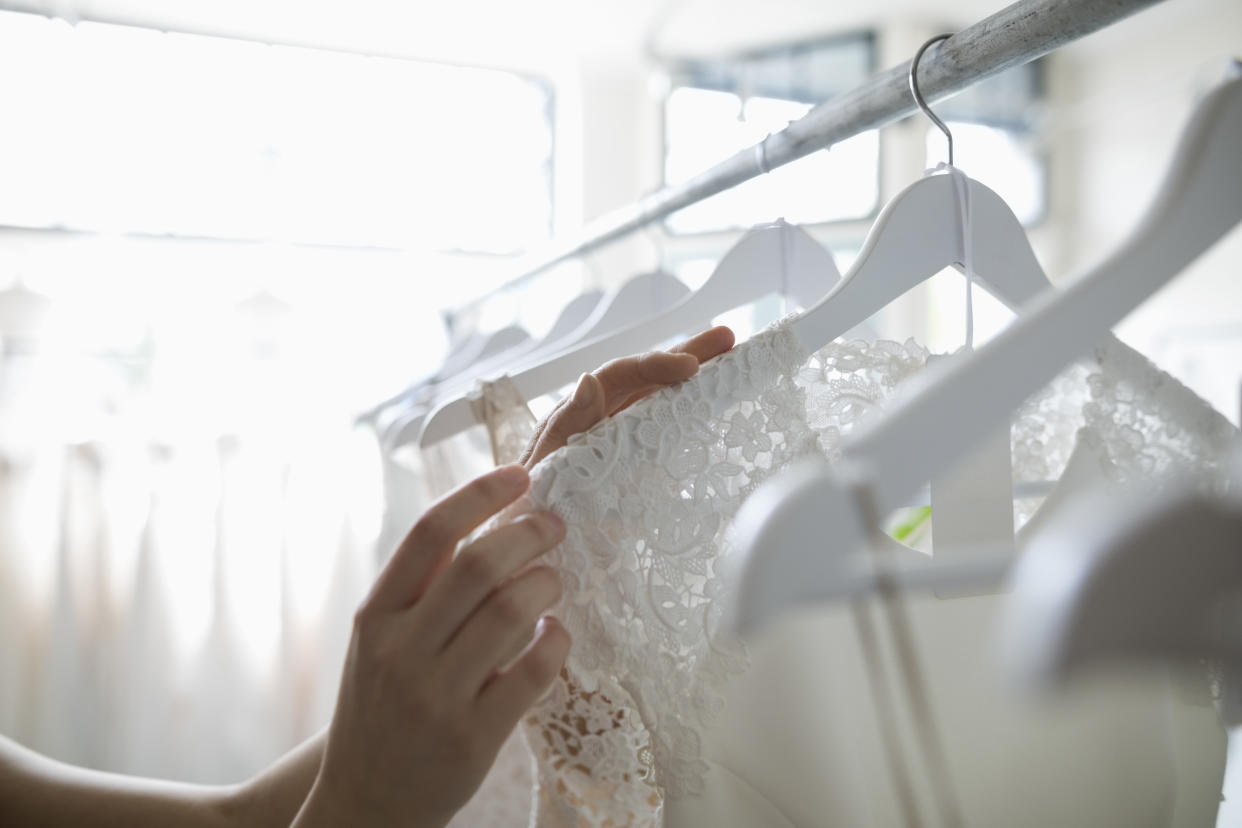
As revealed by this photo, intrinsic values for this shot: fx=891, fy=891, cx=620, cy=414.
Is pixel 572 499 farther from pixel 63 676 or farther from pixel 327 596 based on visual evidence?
pixel 63 676

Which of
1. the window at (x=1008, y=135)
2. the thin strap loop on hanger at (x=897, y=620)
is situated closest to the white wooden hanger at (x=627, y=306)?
the thin strap loop on hanger at (x=897, y=620)

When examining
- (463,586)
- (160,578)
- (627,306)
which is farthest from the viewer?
(160,578)

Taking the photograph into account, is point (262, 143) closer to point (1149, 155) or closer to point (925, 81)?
point (925, 81)

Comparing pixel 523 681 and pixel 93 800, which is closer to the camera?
pixel 523 681

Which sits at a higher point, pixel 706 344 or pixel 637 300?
pixel 637 300

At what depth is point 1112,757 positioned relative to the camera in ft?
1.91

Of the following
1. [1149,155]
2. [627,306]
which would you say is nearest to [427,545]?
[627,306]

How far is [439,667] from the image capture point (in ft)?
1.30

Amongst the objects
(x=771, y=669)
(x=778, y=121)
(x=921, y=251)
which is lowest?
(x=771, y=669)

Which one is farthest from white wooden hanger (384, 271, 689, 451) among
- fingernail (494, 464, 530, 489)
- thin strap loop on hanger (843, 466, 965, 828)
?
thin strap loop on hanger (843, 466, 965, 828)

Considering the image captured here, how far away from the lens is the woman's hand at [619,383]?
52 cm

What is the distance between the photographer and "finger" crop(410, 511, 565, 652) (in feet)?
1.31

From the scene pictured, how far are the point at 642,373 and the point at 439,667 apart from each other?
207 millimetres

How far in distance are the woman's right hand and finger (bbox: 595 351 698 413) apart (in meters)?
0.13
